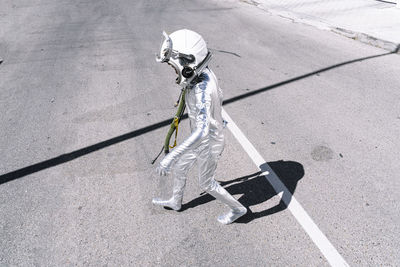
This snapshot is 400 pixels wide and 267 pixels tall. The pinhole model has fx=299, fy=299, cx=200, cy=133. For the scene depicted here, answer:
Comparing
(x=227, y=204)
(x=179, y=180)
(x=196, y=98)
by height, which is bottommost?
(x=227, y=204)

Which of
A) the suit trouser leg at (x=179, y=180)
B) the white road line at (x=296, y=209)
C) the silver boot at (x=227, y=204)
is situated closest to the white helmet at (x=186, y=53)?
the suit trouser leg at (x=179, y=180)

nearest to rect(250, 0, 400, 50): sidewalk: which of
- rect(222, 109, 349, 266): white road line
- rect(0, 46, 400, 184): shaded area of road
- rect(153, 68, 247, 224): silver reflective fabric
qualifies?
rect(0, 46, 400, 184): shaded area of road

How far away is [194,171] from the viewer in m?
4.24

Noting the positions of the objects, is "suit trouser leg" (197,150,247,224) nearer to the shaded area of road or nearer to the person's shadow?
the person's shadow

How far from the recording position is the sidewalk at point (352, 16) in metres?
9.18

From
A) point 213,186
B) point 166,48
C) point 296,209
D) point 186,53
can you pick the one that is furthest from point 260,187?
point 166,48

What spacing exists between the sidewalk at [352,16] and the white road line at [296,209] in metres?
6.47

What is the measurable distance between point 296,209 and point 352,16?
10142 mm

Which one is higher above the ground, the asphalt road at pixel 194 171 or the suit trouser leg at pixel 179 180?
the suit trouser leg at pixel 179 180

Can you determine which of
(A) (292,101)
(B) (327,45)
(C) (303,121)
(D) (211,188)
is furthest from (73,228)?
(B) (327,45)

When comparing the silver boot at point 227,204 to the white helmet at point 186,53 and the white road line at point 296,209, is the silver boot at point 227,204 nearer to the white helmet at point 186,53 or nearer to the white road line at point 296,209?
the white road line at point 296,209

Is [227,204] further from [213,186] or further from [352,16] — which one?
[352,16]

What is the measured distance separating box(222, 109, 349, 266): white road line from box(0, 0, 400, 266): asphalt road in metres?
0.08

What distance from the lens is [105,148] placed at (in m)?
4.70
